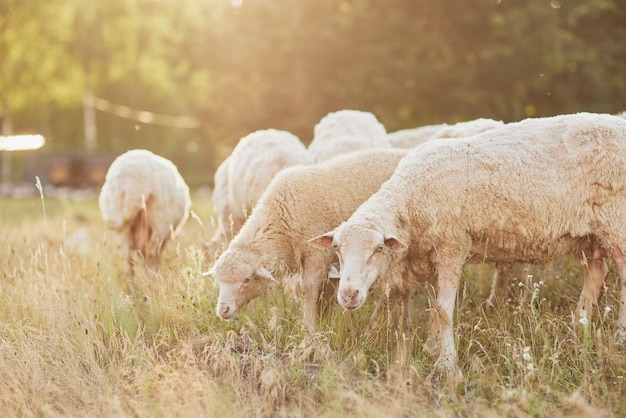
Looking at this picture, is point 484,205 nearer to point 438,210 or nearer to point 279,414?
point 438,210

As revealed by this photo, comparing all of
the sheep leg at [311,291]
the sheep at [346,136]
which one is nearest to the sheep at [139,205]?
the sheep at [346,136]

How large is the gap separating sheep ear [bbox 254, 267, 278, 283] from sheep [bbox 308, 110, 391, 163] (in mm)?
2591

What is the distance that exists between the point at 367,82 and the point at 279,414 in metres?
13.8

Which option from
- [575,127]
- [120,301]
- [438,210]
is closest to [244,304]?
[120,301]

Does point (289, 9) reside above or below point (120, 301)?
above

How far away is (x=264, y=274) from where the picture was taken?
17.2 feet

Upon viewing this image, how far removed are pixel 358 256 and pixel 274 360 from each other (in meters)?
0.95

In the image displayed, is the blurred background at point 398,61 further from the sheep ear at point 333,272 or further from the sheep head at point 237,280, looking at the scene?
the sheep ear at point 333,272

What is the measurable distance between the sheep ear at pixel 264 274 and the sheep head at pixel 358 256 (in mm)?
698

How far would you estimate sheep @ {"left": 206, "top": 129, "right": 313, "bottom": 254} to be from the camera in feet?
24.0

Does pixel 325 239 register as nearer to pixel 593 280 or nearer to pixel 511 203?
pixel 511 203

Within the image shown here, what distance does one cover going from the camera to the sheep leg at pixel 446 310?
480cm

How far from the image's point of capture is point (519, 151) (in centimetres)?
505

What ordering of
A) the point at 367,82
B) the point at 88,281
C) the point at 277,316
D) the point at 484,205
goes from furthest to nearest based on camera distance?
the point at 367,82 < the point at 88,281 < the point at 277,316 < the point at 484,205
